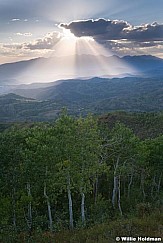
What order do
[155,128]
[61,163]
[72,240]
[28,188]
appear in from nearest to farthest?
[72,240], [61,163], [28,188], [155,128]

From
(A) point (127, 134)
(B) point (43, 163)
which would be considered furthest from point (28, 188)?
(A) point (127, 134)

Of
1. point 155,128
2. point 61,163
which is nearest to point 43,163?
point 61,163

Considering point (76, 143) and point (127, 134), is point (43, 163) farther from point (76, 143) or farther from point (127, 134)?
point (127, 134)

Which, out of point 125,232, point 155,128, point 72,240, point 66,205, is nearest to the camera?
point 125,232

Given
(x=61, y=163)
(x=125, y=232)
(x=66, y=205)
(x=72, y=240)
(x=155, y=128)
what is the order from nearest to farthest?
(x=125, y=232) < (x=72, y=240) < (x=61, y=163) < (x=66, y=205) < (x=155, y=128)

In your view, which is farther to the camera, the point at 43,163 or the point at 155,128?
the point at 155,128

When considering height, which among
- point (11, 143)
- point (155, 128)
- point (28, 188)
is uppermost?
point (11, 143)

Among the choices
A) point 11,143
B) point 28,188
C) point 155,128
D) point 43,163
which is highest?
point 11,143

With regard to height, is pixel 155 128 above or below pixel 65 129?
below

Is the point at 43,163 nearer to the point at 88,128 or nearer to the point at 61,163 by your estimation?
the point at 61,163
